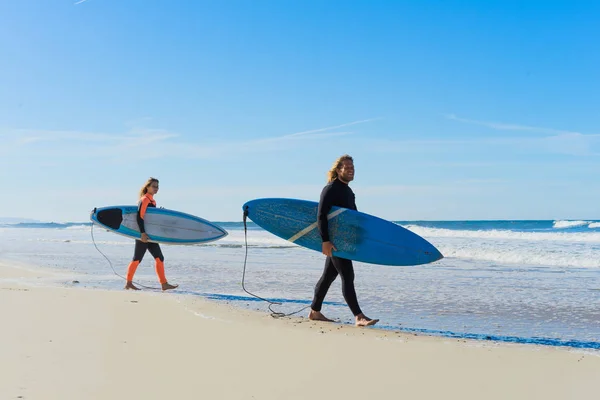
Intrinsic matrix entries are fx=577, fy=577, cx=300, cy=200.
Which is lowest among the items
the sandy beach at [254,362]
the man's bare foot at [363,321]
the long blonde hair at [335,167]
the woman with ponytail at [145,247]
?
the sandy beach at [254,362]

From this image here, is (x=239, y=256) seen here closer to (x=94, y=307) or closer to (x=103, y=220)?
(x=103, y=220)

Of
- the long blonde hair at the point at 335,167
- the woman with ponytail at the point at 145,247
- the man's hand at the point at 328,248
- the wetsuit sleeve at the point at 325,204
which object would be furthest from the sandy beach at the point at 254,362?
the woman with ponytail at the point at 145,247

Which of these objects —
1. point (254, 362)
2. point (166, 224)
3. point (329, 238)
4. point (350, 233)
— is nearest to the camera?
point (254, 362)

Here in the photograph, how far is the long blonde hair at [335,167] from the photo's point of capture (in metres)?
5.57

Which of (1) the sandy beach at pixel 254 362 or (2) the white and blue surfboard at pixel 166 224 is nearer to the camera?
(1) the sandy beach at pixel 254 362

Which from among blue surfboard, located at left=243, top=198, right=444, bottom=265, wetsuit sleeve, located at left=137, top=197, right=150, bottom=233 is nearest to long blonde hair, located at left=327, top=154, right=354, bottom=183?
blue surfboard, located at left=243, top=198, right=444, bottom=265

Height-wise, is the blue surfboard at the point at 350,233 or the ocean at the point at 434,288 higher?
the blue surfboard at the point at 350,233

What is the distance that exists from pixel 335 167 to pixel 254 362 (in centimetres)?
238

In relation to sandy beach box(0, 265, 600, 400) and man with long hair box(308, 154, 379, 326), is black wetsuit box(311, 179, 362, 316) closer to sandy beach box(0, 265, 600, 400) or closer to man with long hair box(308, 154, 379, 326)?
man with long hair box(308, 154, 379, 326)

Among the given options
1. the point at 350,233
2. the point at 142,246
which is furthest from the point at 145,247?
the point at 350,233

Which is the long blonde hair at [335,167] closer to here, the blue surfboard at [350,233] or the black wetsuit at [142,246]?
the blue surfboard at [350,233]

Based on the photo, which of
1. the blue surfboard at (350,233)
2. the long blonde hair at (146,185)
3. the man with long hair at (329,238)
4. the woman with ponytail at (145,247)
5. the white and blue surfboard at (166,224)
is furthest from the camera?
the white and blue surfboard at (166,224)

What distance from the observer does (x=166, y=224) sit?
9.66 m

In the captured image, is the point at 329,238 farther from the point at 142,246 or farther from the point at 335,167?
the point at 142,246
